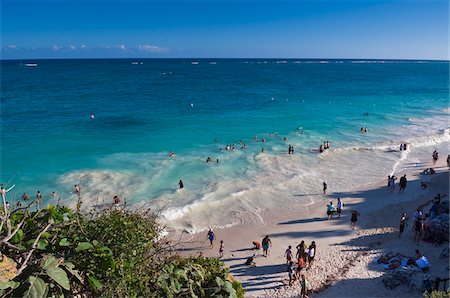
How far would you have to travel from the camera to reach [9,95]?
2596 inches

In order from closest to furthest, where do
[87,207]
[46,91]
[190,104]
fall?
[87,207] → [190,104] → [46,91]

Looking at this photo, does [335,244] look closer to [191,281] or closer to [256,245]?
[256,245]

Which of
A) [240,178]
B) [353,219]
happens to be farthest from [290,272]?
[240,178]

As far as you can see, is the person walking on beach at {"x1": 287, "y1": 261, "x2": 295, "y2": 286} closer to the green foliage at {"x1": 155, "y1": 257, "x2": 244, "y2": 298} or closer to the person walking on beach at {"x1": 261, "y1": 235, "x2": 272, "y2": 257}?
the person walking on beach at {"x1": 261, "y1": 235, "x2": 272, "y2": 257}

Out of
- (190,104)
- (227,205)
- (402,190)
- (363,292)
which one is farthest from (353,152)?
(190,104)

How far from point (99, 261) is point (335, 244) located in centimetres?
1374

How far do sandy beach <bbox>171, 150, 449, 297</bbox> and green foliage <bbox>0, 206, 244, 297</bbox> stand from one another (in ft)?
14.4

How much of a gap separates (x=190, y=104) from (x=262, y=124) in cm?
1729

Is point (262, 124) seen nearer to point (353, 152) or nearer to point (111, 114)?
point (353, 152)

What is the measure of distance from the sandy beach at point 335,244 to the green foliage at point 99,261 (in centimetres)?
439

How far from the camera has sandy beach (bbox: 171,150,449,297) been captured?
13.9 m

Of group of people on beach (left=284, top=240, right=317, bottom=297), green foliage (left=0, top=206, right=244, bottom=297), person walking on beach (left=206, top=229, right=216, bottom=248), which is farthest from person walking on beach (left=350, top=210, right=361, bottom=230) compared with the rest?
green foliage (left=0, top=206, right=244, bottom=297)

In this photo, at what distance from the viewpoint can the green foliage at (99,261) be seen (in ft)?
17.8

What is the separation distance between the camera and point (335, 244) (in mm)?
17250
